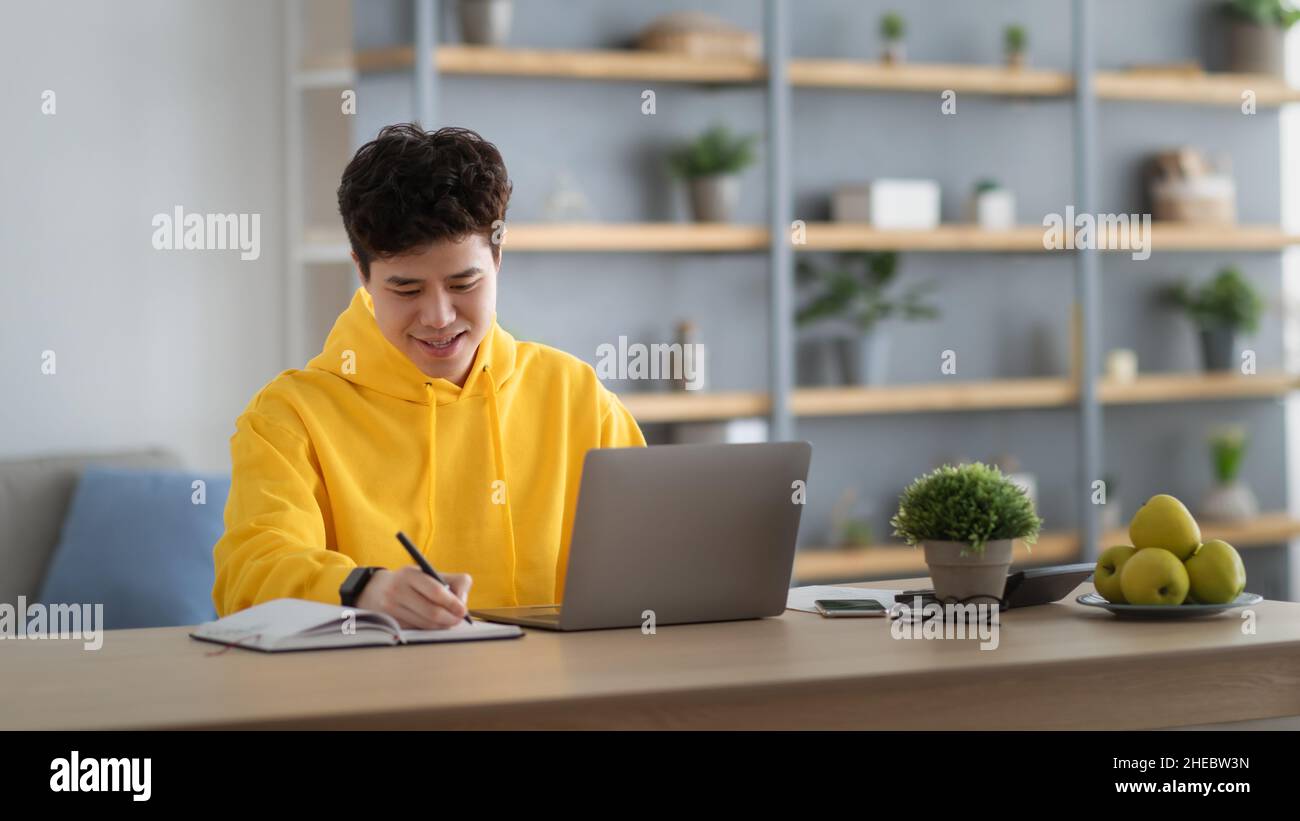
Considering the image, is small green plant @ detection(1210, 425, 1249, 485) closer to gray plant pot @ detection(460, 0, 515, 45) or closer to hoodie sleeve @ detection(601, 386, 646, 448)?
gray plant pot @ detection(460, 0, 515, 45)

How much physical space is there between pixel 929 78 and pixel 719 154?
2.68 ft

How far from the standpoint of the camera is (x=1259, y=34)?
542 cm

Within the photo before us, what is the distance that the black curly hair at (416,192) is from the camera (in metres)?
2.05

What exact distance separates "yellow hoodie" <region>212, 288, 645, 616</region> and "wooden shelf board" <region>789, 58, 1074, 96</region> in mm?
2618

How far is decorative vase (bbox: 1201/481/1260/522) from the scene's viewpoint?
209 inches

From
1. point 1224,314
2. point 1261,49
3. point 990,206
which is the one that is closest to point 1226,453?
point 1224,314

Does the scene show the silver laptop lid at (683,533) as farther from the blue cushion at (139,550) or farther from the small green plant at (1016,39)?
the small green plant at (1016,39)

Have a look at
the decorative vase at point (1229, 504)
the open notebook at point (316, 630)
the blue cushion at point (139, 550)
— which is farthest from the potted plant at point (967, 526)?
the decorative vase at point (1229, 504)

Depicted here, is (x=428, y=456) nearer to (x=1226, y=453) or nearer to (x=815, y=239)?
(x=815, y=239)

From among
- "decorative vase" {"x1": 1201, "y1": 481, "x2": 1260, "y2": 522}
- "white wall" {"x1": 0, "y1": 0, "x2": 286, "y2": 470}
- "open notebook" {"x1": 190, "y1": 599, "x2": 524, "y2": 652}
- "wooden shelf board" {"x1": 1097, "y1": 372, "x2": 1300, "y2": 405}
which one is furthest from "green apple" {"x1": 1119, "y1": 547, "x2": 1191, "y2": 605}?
"decorative vase" {"x1": 1201, "y1": 481, "x2": 1260, "y2": 522}

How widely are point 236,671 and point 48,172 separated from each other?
2.81 metres

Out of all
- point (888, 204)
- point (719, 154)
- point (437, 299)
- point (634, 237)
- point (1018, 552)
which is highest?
point (719, 154)

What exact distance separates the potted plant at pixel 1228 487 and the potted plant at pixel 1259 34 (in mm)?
1333
